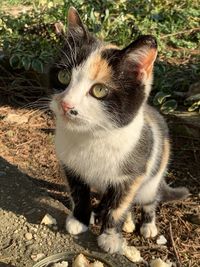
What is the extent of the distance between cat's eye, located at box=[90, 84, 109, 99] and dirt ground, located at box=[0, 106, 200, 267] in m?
0.82

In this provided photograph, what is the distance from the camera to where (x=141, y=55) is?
1907 millimetres

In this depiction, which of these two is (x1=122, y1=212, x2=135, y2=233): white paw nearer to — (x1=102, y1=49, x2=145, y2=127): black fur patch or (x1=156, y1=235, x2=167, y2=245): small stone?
(x1=156, y1=235, x2=167, y2=245): small stone

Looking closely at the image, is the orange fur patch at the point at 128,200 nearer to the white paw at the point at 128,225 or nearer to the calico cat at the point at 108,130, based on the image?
the calico cat at the point at 108,130

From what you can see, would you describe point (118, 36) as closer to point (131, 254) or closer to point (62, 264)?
point (131, 254)

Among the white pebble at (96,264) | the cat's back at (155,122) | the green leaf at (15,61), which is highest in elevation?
the cat's back at (155,122)

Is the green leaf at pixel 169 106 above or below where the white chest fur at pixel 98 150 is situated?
below

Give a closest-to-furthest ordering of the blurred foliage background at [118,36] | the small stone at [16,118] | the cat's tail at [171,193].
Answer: the cat's tail at [171,193] → the small stone at [16,118] → the blurred foliage background at [118,36]

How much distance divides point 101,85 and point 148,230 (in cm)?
100

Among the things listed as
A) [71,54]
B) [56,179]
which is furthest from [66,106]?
[56,179]

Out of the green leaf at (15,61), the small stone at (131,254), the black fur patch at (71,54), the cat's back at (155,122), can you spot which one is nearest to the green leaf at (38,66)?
the green leaf at (15,61)

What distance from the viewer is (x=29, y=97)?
12.2ft

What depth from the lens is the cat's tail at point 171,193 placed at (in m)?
2.71

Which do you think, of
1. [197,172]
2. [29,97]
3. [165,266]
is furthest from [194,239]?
[29,97]

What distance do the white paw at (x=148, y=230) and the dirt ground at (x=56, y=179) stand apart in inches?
1.3
